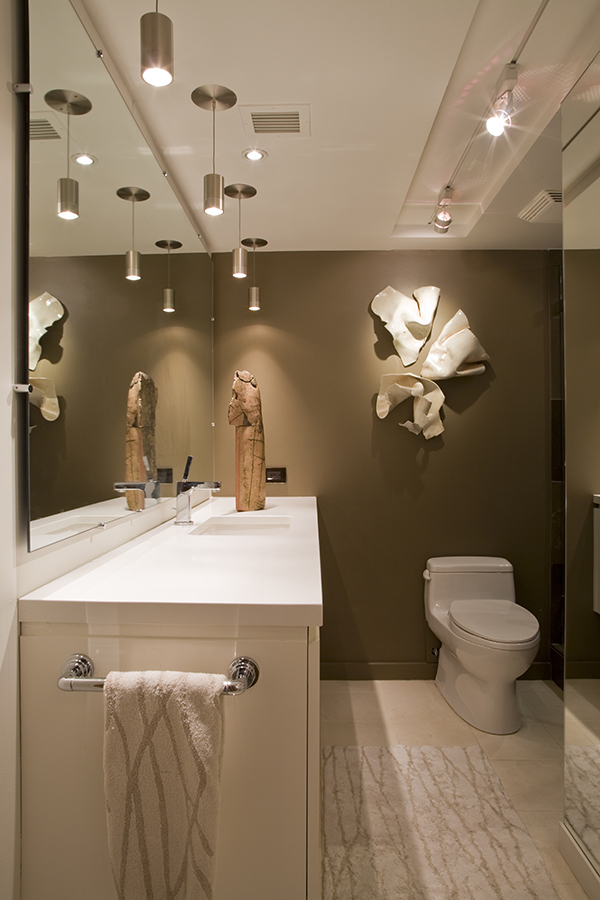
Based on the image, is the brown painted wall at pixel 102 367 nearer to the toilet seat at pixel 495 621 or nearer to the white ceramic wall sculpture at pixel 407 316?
the white ceramic wall sculpture at pixel 407 316

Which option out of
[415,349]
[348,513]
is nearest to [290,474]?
[348,513]

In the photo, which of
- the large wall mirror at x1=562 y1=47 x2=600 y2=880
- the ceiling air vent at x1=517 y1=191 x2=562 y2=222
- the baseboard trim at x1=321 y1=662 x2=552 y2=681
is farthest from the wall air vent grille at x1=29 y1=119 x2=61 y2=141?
the baseboard trim at x1=321 y1=662 x2=552 y2=681

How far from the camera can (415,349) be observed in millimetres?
2994

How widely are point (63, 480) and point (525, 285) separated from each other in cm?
275

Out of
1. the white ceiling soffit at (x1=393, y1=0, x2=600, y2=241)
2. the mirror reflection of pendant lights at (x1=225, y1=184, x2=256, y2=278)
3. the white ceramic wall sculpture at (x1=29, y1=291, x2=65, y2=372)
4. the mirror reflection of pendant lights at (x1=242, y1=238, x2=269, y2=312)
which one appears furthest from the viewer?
the mirror reflection of pendant lights at (x1=242, y1=238, x2=269, y2=312)

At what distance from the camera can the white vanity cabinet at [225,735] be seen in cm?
100

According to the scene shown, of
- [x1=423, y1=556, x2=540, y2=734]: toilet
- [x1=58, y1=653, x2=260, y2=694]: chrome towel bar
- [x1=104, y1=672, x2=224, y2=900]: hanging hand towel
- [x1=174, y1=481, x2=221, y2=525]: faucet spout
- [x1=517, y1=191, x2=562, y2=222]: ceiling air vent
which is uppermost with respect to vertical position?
[x1=517, y1=191, x2=562, y2=222]: ceiling air vent

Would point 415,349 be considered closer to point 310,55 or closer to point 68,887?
point 310,55

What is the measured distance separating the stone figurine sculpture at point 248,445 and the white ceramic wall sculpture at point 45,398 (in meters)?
1.44

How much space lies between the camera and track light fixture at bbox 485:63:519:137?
163 cm

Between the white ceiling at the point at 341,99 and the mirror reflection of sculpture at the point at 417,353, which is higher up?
the white ceiling at the point at 341,99

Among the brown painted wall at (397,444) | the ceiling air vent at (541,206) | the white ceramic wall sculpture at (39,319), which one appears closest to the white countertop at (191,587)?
the white ceramic wall sculpture at (39,319)

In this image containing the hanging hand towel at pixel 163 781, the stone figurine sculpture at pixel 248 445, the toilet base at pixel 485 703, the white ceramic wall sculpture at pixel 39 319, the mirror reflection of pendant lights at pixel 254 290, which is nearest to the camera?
the hanging hand towel at pixel 163 781

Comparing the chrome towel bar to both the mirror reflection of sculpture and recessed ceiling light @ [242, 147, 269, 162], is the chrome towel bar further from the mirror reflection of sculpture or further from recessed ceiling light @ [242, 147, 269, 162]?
the mirror reflection of sculpture
